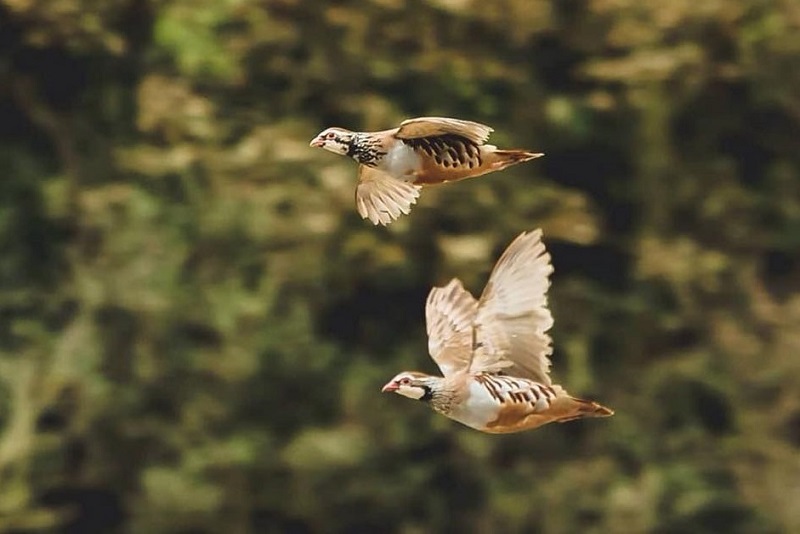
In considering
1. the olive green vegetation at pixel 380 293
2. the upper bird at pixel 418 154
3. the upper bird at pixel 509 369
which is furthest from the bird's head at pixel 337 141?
the olive green vegetation at pixel 380 293

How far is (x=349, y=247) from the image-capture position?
4066 mm

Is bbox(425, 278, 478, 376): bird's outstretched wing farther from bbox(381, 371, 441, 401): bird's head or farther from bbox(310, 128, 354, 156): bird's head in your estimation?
bbox(310, 128, 354, 156): bird's head

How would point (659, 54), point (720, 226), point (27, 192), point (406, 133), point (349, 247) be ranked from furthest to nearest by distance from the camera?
point (27, 192) < point (720, 226) < point (659, 54) < point (349, 247) < point (406, 133)

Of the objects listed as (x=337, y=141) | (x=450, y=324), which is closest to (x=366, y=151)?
(x=337, y=141)

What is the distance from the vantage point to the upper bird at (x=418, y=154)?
96 centimetres

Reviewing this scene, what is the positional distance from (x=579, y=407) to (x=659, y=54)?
3412 millimetres

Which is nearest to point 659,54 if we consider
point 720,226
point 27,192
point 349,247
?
point 720,226

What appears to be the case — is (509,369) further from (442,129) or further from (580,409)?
(442,129)

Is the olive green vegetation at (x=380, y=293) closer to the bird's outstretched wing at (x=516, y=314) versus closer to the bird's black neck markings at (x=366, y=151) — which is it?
the bird's outstretched wing at (x=516, y=314)

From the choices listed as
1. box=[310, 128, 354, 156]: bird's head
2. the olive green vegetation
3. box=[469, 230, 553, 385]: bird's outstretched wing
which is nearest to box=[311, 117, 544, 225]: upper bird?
box=[310, 128, 354, 156]: bird's head

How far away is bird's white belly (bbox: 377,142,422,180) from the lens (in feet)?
3.21

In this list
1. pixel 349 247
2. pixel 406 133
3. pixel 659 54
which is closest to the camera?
pixel 406 133

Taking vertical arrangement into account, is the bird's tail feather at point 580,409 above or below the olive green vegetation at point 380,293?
below

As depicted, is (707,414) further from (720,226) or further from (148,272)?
(148,272)
